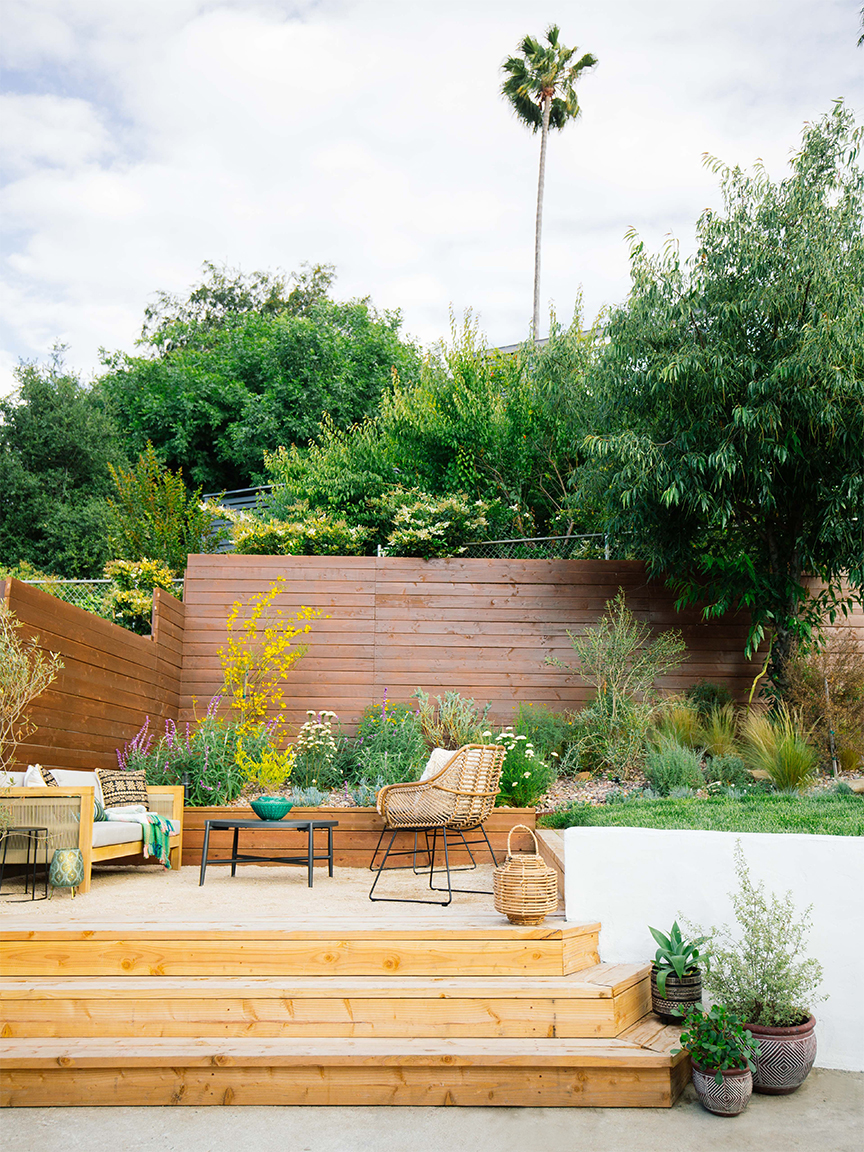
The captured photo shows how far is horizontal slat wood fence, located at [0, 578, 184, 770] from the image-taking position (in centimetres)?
498

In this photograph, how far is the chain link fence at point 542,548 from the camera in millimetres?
8578

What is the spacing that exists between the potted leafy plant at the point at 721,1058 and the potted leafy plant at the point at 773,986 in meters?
0.08

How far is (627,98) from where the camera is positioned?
916cm

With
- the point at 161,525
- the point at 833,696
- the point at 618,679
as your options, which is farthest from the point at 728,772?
the point at 161,525

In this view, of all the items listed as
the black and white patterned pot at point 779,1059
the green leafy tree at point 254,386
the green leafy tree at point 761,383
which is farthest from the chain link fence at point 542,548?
the green leafy tree at point 254,386

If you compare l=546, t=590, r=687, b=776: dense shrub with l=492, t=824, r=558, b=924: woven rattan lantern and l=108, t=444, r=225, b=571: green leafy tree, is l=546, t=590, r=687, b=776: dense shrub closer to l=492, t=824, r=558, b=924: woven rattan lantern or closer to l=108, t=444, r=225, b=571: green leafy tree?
l=492, t=824, r=558, b=924: woven rattan lantern

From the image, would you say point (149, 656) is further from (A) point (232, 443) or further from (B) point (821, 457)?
(A) point (232, 443)

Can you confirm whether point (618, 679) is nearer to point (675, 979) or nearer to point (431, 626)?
point (431, 626)

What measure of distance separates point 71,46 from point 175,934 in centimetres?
924

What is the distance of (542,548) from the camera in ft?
29.0

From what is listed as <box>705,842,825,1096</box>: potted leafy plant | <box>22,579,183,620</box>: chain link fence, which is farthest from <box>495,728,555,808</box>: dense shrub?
<box>22,579,183,620</box>: chain link fence

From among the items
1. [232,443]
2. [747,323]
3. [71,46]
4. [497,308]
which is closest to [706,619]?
[747,323]

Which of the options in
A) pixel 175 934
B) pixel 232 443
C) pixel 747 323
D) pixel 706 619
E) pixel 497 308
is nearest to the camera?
pixel 175 934

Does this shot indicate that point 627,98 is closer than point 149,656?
No
